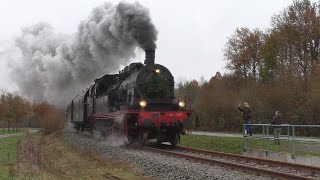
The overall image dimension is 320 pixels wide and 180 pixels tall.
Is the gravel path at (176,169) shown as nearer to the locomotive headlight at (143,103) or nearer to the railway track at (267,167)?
the railway track at (267,167)

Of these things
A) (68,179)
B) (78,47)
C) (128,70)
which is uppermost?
(78,47)

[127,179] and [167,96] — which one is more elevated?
[167,96]

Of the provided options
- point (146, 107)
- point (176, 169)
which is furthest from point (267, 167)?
point (146, 107)

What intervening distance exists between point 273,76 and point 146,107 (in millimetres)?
24554

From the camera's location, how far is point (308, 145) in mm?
14438

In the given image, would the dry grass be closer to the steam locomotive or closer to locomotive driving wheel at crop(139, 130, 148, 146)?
the steam locomotive

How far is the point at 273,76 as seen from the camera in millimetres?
40531

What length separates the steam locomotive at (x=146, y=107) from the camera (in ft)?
60.6

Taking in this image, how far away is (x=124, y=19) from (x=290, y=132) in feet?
39.7

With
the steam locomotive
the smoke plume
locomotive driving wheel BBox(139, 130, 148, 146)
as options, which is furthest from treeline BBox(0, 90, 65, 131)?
locomotive driving wheel BBox(139, 130, 148, 146)

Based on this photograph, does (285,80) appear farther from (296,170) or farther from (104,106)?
(296,170)

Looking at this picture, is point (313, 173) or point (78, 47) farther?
point (78, 47)

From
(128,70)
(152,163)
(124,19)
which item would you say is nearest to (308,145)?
(152,163)

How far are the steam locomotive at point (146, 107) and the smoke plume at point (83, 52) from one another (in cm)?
213
